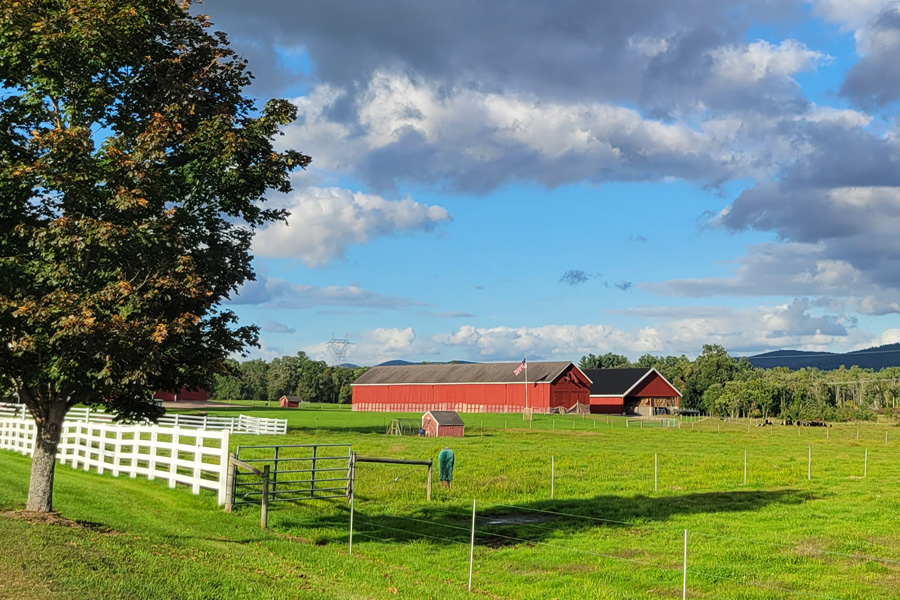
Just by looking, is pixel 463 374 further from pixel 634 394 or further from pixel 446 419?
pixel 446 419

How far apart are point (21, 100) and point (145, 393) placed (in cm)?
617

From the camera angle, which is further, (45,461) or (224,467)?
(224,467)

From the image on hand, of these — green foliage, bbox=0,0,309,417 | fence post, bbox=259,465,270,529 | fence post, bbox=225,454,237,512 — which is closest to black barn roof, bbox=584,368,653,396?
fence post, bbox=225,454,237,512

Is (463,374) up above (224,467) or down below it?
above

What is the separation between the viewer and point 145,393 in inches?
632

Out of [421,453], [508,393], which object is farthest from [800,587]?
[508,393]

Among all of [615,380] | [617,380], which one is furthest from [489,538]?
[615,380]

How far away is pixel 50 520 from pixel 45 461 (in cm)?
135

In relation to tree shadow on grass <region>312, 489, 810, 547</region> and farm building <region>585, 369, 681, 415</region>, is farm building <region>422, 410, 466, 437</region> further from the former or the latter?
farm building <region>585, 369, 681, 415</region>

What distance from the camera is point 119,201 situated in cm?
1326

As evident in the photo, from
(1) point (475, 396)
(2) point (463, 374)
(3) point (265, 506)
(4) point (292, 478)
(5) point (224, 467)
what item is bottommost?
(4) point (292, 478)

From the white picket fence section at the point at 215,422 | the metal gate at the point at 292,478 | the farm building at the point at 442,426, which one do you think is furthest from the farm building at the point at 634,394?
the metal gate at the point at 292,478

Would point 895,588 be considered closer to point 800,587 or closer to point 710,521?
point 800,587

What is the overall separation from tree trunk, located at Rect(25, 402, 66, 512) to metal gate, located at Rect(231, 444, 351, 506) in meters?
4.46
